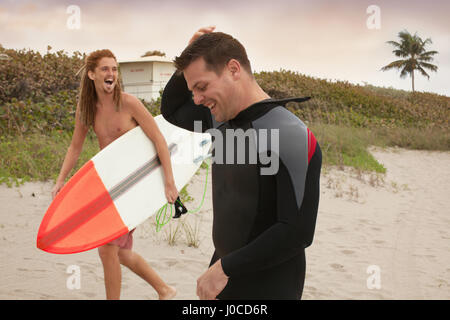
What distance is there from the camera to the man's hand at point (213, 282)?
131 centimetres

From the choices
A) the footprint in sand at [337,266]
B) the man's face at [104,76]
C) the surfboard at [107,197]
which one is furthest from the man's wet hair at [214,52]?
the footprint in sand at [337,266]

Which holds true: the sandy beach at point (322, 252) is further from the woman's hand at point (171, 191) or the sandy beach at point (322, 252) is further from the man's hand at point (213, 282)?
the man's hand at point (213, 282)

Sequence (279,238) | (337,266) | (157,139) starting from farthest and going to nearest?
(337,266), (157,139), (279,238)

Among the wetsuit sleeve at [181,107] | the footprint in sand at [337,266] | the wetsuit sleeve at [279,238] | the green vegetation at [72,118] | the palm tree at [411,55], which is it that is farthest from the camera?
the palm tree at [411,55]

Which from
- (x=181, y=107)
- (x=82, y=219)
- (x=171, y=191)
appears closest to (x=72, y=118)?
(x=82, y=219)

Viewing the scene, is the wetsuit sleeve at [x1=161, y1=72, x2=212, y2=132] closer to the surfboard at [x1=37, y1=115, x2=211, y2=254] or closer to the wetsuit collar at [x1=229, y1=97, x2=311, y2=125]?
the wetsuit collar at [x1=229, y1=97, x2=311, y2=125]

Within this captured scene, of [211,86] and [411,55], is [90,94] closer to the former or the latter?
[211,86]

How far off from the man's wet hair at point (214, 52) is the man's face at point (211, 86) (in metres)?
0.02

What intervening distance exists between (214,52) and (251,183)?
46cm

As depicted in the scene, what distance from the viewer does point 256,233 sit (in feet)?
4.79

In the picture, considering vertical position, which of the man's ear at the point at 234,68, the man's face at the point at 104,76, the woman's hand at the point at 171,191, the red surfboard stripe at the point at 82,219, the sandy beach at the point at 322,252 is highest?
the man's face at the point at 104,76

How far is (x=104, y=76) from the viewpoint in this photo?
2842 mm

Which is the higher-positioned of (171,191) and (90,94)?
(90,94)

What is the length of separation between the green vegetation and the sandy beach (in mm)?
1241
